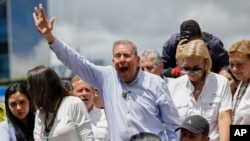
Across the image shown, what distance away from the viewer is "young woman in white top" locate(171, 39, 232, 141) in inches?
171

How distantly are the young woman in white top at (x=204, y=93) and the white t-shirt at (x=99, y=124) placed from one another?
89cm

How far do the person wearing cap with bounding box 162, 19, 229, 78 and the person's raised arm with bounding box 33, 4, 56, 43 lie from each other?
131 cm

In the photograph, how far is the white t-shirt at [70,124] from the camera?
4.34 m

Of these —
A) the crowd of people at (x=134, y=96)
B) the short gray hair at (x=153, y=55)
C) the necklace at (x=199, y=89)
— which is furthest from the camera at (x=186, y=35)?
the necklace at (x=199, y=89)

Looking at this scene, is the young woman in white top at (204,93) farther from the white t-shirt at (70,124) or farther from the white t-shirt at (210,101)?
the white t-shirt at (70,124)

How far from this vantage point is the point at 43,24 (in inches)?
173

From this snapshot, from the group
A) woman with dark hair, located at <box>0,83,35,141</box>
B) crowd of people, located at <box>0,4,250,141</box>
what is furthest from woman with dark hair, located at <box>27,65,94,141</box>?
woman with dark hair, located at <box>0,83,35,141</box>

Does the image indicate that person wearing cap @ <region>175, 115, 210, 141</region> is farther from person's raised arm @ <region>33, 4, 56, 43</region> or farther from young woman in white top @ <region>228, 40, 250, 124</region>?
person's raised arm @ <region>33, 4, 56, 43</region>

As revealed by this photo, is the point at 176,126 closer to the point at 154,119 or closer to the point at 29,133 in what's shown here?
the point at 154,119

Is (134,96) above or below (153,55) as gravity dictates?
below

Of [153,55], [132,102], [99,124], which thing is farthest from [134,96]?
[153,55]

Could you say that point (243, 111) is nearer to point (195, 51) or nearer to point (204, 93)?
point (204, 93)

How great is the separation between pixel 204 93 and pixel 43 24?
137 centimetres

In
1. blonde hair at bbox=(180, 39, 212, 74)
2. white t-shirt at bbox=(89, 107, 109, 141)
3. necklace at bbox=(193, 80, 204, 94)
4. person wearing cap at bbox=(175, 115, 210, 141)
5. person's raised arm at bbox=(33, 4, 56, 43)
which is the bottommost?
white t-shirt at bbox=(89, 107, 109, 141)
